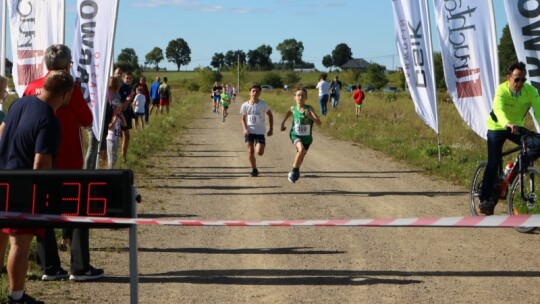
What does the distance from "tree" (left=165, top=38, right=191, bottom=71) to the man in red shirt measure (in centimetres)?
17840

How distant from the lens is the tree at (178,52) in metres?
187

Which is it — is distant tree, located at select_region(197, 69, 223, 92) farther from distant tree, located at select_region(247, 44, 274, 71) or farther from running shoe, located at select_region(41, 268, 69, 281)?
running shoe, located at select_region(41, 268, 69, 281)

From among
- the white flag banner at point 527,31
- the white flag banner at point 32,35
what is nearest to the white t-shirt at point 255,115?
the white flag banner at point 32,35

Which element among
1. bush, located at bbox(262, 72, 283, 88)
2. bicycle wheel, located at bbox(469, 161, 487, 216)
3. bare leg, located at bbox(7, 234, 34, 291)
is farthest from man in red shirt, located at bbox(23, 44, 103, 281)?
bush, located at bbox(262, 72, 283, 88)

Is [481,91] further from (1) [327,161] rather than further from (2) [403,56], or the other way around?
(1) [327,161]

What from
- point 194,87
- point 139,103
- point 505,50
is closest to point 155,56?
point 194,87

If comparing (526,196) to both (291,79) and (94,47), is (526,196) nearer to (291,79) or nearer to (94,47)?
(94,47)

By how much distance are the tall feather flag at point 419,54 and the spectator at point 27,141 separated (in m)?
12.0

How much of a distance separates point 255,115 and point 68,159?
830cm

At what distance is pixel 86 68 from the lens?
1348 cm

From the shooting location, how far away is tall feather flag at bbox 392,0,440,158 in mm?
17938

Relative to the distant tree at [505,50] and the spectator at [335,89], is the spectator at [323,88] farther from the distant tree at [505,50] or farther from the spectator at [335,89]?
the distant tree at [505,50]

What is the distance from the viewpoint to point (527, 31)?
1168 cm

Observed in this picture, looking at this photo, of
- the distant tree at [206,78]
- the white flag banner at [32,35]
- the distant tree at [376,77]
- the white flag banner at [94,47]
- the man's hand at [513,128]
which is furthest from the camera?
the distant tree at [206,78]
